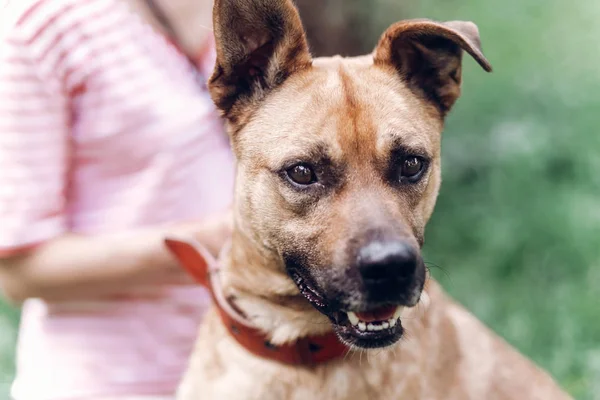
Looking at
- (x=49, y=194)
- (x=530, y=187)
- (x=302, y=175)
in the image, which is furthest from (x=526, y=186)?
(x=49, y=194)

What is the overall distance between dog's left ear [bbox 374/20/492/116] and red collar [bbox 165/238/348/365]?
93 cm

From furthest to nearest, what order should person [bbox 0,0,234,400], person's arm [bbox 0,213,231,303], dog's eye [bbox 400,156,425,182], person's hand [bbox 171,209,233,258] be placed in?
person's hand [bbox 171,209,233,258] < person's arm [bbox 0,213,231,303] < person [bbox 0,0,234,400] < dog's eye [bbox 400,156,425,182]

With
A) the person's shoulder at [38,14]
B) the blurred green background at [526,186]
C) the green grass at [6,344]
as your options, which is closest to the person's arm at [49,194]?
the person's shoulder at [38,14]

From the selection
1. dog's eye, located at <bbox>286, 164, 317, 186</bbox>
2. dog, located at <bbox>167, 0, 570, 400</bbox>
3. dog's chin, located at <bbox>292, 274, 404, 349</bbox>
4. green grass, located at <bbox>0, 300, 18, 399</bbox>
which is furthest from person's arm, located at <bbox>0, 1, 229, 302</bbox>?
green grass, located at <bbox>0, 300, 18, 399</bbox>

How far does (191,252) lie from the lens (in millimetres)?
2676

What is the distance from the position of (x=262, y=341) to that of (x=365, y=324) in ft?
1.38

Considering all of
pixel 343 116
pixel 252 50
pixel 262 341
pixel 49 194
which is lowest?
pixel 262 341

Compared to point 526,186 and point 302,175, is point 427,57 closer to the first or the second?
point 302,175

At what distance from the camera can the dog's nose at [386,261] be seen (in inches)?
81.7

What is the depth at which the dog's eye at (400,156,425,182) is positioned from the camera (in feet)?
7.79

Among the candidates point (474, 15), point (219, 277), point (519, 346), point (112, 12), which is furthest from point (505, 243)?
point (112, 12)

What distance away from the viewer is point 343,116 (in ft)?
7.59

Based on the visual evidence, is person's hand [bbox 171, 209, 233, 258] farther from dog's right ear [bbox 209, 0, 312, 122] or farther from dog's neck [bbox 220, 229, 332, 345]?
dog's right ear [bbox 209, 0, 312, 122]

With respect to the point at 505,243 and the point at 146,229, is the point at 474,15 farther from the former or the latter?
the point at 146,229
